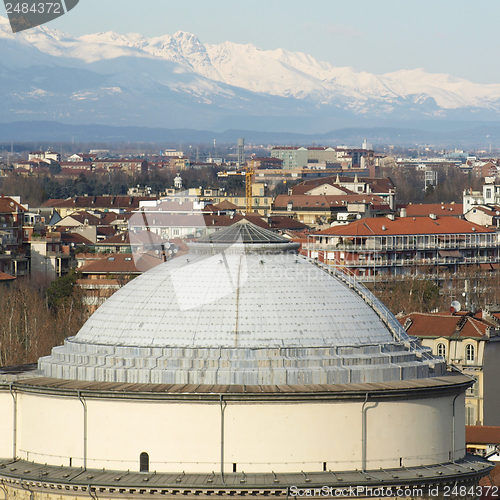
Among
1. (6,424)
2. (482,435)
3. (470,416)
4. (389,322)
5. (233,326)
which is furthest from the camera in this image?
(470,416)

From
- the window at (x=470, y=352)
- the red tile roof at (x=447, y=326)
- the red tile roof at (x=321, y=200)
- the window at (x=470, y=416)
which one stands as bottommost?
the red tile roof at (x=321, y=200)

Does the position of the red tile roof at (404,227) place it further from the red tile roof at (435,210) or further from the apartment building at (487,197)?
the apartment building at (487,197)

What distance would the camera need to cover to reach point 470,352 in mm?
63906

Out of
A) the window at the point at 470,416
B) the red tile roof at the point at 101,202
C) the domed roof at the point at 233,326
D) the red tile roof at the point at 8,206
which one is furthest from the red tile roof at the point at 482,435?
the red tile roof at the point at 101,202

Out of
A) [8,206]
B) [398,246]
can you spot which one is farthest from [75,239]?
[398,246]

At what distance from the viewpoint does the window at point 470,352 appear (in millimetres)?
63787

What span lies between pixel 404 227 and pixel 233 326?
244 feet

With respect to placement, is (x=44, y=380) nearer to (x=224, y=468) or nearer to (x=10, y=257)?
(x=224, y=468)

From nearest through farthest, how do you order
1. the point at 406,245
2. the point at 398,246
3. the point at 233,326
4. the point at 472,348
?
the point at 233,326
the point at 472,348
the point at 398,246
the point at 406,245

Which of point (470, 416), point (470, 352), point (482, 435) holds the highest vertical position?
point (470, 352)

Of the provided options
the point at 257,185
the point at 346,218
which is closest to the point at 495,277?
the point at 346,218

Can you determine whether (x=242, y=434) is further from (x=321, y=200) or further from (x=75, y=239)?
(x=321, y=200)

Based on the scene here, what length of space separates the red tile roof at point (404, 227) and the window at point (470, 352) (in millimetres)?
41746

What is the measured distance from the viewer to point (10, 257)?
357ft
